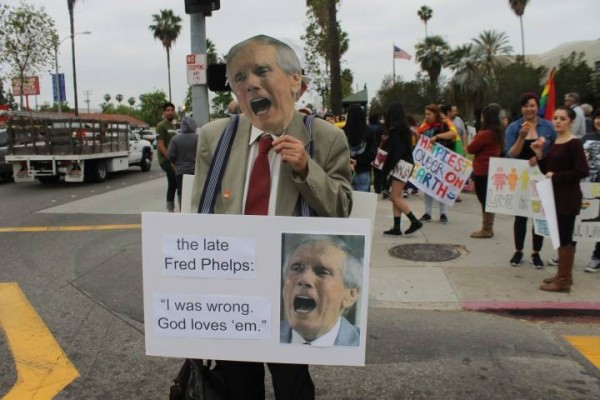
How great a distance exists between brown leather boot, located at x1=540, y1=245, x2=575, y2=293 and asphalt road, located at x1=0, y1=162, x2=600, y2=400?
55cm

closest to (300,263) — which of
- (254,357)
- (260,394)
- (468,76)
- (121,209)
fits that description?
(254,357)

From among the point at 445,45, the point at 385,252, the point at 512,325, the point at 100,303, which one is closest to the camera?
the point at 512,325

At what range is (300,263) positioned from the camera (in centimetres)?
190

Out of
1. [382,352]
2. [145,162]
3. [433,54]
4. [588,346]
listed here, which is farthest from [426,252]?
[433,54]

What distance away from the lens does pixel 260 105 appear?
189 cm

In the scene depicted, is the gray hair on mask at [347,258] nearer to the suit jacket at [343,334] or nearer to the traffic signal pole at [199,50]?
the suit jacket at [343,334]

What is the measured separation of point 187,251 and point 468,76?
209 feet

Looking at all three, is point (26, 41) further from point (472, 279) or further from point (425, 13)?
point (425, 13)

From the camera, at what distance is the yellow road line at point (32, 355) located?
3.46 metres

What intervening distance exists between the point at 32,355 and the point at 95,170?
40.7 feet

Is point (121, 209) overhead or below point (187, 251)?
below

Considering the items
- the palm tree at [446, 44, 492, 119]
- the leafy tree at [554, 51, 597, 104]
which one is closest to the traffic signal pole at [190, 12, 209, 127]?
the leafy tree at [554, 51, 597, 104]

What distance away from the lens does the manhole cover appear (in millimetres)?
6473

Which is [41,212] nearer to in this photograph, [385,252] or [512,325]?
[385,252]
